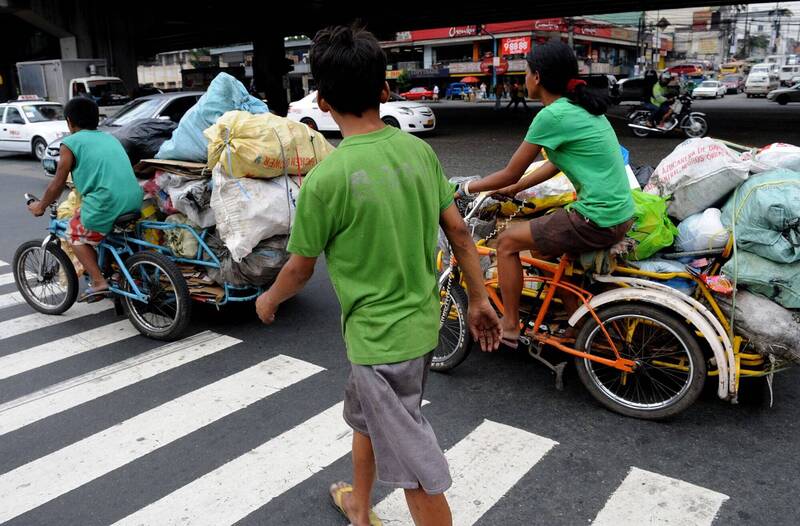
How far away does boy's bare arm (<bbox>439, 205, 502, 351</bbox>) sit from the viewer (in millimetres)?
2375

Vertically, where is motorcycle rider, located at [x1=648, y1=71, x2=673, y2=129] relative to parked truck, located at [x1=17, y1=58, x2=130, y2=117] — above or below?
below

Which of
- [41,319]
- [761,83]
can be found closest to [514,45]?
[761,83]

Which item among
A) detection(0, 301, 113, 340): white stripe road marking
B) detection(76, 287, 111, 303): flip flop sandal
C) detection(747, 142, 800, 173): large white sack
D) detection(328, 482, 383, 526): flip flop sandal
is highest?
detection(747, 142, 800, 173): large white sack

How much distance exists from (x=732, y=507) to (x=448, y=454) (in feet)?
4.33

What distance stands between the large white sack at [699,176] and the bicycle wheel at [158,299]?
3.41m

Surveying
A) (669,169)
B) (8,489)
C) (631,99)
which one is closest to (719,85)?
(631,99)

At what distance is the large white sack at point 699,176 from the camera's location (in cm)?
367

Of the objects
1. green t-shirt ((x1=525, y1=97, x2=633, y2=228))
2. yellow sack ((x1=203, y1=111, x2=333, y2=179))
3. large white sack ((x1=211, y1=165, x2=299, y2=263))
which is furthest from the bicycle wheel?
green t-shirt ((x1=525, y1=97, x2=633, y2=228))

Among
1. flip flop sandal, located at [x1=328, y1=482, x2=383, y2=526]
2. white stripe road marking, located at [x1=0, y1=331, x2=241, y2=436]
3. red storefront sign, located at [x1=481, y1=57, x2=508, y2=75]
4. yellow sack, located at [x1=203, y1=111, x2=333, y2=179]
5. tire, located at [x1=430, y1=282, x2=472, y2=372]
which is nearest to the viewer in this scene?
flip flop sandal, located at [x1=328, y1=482, x2=383, y2=526]

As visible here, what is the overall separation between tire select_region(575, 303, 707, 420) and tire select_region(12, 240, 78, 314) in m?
4.17

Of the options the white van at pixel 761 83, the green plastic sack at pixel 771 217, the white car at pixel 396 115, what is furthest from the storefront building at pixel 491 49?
the green plastic sack at pixel 771 217

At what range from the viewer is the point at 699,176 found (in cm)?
376

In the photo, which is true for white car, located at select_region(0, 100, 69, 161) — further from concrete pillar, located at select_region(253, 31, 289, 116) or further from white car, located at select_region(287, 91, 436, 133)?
concrete pillar, located at select_region(253, 31, 289, 116)

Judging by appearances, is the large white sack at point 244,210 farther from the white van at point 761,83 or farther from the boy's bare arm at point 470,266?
the white van at point 761,83
